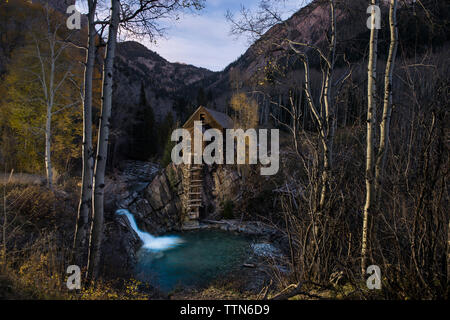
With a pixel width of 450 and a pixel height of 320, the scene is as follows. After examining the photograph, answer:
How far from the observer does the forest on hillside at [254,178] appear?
2781 mm

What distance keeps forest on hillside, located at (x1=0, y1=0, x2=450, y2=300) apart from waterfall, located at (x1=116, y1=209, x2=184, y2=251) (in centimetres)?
12

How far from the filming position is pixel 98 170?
432cm

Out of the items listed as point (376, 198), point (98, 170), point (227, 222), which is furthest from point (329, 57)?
point (227, 222)

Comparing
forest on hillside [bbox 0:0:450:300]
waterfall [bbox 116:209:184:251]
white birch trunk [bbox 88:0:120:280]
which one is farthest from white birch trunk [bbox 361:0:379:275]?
waterfall [bbox 116:209:184:251]

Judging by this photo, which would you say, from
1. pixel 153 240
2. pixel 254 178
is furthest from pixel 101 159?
pixel 254 178

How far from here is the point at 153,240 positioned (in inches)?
522

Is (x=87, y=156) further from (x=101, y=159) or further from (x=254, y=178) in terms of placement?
(x=254, y=178)

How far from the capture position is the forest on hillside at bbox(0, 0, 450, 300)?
2781 mm

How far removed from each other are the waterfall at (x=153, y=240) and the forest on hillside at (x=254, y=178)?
123 millimetres

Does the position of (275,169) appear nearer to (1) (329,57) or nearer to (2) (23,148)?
(1) (329,57)

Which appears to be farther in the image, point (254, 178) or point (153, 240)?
point (254, 178)

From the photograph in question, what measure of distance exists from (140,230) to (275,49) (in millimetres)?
12759

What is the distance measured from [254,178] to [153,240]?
849cm
